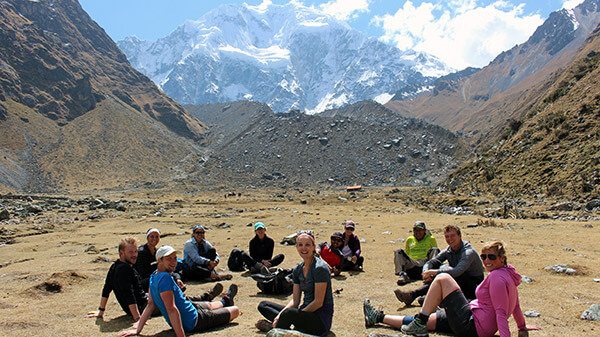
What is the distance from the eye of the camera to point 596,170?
3225 centimetres

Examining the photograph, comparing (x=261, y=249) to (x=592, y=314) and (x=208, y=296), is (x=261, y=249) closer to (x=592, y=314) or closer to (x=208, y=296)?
(x=208, y=296)

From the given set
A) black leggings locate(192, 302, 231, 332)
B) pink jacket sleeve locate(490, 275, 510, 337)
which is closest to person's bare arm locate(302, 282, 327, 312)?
black leggings locate(192, 302, 231, 332)

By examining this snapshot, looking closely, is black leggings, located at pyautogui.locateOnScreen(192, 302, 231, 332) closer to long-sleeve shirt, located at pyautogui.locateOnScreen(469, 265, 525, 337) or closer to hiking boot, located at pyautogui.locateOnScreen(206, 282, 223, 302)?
hiking boot, located at pyautogui.locateOnScreen(206, 282, 223, 302)

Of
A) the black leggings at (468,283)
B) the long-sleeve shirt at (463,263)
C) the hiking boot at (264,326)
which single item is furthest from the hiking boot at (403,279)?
the hiking boot at (264,326)

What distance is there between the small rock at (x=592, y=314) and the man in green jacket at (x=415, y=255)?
13.7 feet

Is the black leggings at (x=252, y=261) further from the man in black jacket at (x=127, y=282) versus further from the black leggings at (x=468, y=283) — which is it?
the black leggings at (x=468, y=283)

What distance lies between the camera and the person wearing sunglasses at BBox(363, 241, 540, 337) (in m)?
7.79

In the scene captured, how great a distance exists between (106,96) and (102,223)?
12788cm

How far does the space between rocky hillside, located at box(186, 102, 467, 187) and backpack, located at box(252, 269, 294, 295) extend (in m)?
84.7

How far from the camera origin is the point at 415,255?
46.0 ft

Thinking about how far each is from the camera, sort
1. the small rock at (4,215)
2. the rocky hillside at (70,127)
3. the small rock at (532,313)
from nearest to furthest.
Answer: the small rock at (532,313), the small rock at (4,215), the rocky hillside at (70,127)

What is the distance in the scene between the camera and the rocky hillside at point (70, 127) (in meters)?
104

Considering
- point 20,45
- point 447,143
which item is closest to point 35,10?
point 20,45

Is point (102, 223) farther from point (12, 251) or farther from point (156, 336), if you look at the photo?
Result: point (156, 336)
